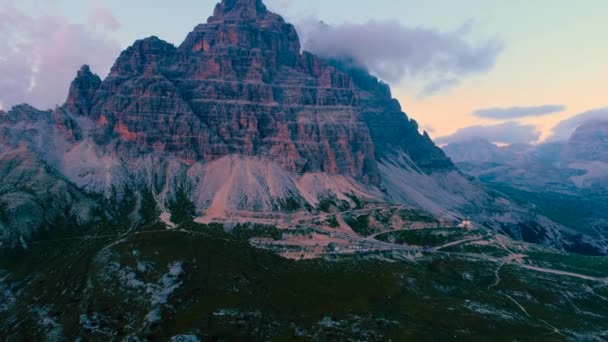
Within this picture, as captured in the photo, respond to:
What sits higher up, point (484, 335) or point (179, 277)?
point (179, 277)

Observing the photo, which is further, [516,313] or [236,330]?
[516,313]

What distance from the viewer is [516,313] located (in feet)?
604

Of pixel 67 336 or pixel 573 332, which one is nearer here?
pixel 67 336

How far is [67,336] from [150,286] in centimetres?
3880

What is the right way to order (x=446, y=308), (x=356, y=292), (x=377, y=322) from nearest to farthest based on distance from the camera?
(x=377, y=322) < (x=446, y=308) < (x=356, y=292)

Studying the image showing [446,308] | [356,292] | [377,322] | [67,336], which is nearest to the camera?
[67,336]

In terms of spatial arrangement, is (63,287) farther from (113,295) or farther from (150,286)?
(150,286)

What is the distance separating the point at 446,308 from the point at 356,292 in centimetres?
3767

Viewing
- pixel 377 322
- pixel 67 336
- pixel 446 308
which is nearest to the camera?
pixel 67 336

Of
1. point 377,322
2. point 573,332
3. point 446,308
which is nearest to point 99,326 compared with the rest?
point 377,322


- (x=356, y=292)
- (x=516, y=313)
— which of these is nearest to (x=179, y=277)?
(x=356, y=292)

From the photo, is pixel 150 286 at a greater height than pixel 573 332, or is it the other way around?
pixel 150 286

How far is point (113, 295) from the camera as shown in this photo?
182125 millimetres

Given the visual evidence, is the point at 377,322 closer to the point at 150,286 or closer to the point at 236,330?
the point at 236,330
